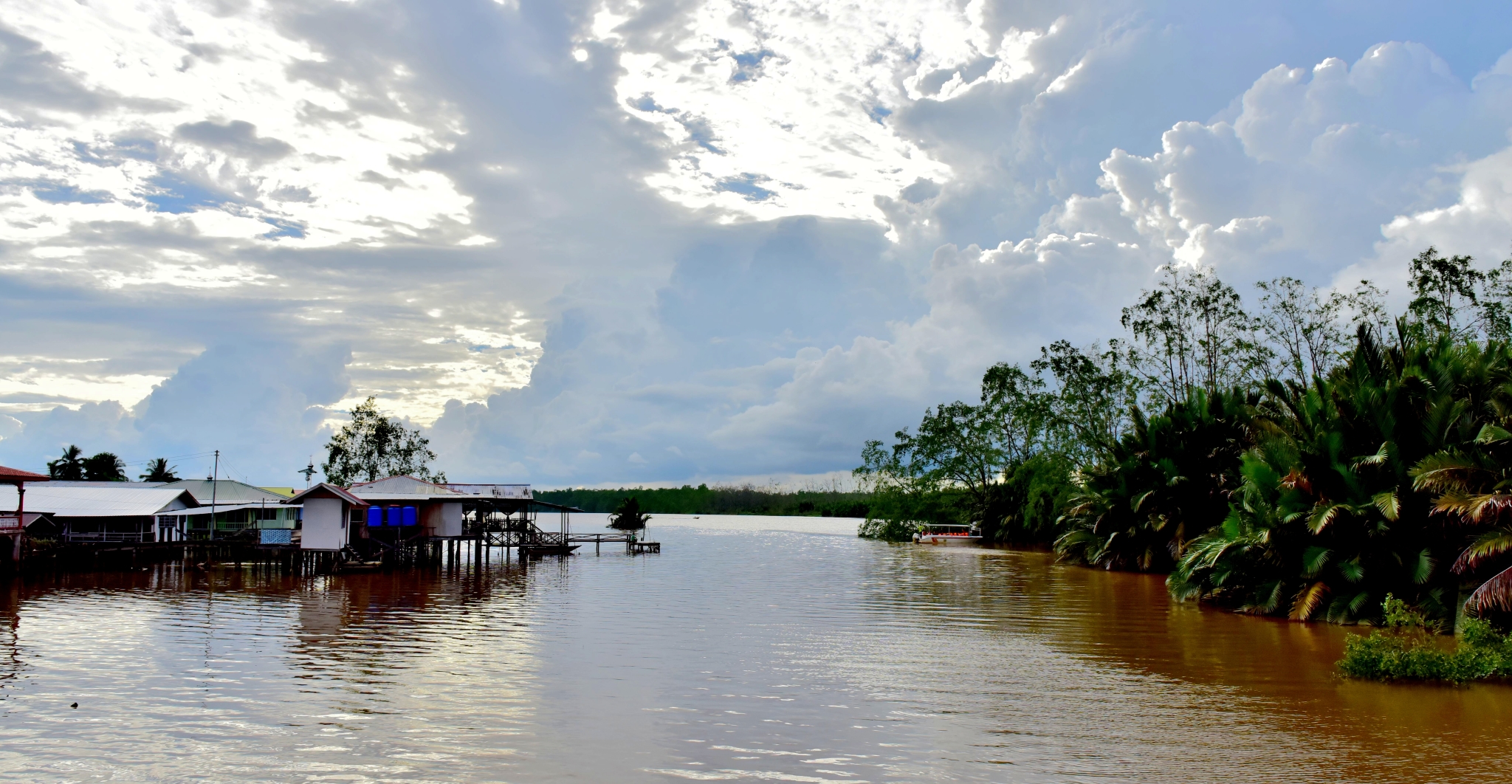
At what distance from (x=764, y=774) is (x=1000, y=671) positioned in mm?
7751

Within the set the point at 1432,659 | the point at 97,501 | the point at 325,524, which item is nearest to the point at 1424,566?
the point at 1432,659

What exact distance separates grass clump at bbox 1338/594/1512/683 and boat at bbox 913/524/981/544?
62276mm

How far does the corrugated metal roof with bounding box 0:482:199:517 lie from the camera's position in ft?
155

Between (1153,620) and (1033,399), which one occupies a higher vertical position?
(1033,399)

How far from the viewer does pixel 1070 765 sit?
11570 millimetres

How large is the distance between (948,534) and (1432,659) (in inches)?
2618

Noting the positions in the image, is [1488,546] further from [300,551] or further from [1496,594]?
[300,551]

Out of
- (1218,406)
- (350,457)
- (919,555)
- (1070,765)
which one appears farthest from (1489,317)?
(350,457)

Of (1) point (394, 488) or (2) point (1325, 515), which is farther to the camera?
(1) point (394, 488)

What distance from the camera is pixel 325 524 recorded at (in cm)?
4331

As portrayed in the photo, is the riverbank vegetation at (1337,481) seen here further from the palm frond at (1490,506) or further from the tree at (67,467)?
the tree at (67,467)

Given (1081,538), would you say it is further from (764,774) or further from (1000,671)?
(764,774)

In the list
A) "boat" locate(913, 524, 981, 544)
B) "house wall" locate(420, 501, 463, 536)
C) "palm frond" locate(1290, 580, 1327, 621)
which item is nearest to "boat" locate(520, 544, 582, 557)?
"house wall" locate(420, 501, 463, 536)

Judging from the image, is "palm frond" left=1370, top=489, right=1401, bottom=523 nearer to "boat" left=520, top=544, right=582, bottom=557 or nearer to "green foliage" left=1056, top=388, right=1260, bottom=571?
"green foliage" left=1056, top=388, right=1260, bottom=571
